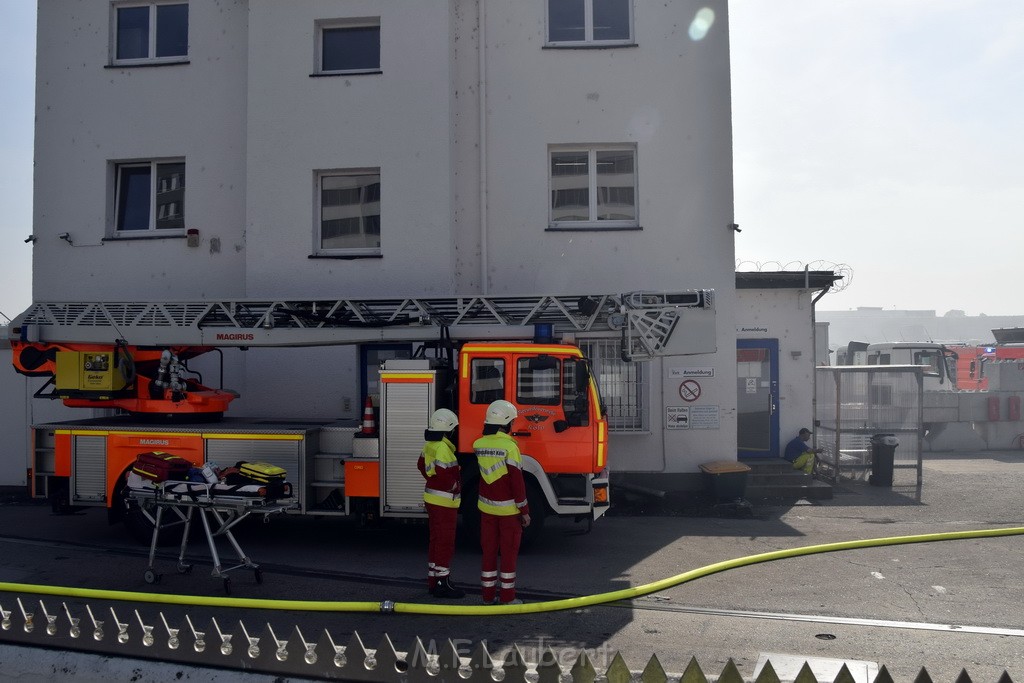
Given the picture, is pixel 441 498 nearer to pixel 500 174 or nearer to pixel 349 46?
pixel 500 174

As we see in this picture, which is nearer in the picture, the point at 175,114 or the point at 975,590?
the point at 975,590

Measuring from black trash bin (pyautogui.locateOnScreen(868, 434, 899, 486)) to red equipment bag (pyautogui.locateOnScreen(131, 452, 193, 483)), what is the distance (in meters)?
11.3

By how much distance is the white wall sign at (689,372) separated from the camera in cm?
1389

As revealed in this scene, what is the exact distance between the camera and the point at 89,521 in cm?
1246

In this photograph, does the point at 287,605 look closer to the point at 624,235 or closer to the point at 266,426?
the point at 266,426

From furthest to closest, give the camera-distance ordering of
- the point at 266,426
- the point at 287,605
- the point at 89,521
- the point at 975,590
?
the point at 89,521 → the point at 266,426 → the point at 975,590 → the point at 287,605

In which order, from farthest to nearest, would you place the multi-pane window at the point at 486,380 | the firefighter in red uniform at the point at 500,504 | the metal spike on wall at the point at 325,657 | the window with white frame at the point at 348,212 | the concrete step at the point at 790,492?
the window with white frame at the point at 348,212, the concrete step at the point at 790,492, the multi-pane window at the point at 486,380, the firefighter in red uniform at the point at 500,504, the metal spike on wall at the point at 325,657

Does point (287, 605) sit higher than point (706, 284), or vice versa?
point (706, 284)

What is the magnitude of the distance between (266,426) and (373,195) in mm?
4844

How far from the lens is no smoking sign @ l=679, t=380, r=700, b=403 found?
13.9 meters

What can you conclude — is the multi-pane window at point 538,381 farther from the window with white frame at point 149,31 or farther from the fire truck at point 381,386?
the window with white frame at point 149,31

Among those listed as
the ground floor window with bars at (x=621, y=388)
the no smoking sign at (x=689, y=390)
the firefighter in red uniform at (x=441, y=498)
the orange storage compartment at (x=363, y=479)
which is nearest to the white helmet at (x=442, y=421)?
the firefighter in red uniform at (x=441, y=498)

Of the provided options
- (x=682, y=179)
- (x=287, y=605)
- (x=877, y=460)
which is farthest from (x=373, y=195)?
(x=877, y=460)

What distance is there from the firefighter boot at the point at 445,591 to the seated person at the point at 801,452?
27.0 feet
